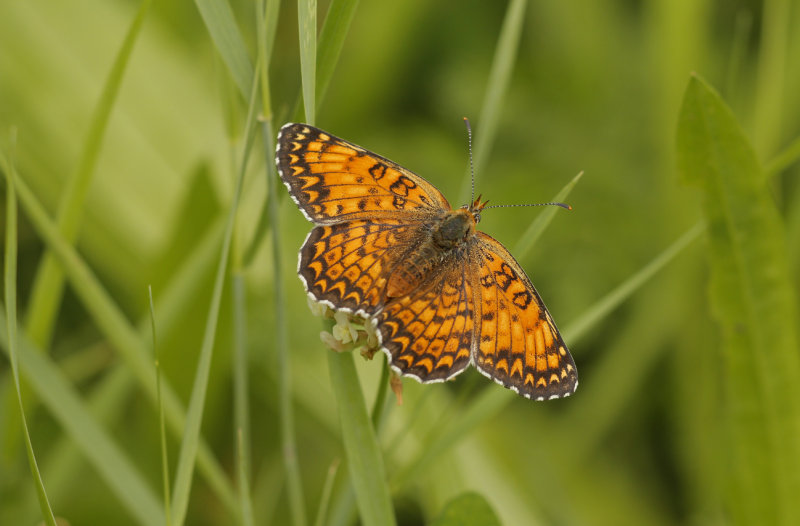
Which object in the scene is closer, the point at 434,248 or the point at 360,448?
the point at 360,448

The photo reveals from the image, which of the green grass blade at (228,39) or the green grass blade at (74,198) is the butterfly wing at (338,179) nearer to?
the green grass blade at (228,39)

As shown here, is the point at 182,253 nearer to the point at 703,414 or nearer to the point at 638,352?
the point at 638,352

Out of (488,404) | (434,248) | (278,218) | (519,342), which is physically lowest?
(488,404)

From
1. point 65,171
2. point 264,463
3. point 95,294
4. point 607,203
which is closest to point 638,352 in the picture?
point 607,203

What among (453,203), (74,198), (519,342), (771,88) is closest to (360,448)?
(519,342)

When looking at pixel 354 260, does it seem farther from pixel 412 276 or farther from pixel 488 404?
pixel 488 404

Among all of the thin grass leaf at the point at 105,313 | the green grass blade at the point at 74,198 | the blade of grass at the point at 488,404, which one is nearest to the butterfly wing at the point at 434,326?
the blade of grass at the point at 488,404

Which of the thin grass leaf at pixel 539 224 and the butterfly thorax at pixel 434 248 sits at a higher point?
the thin grass leaf at pixel 539 224
